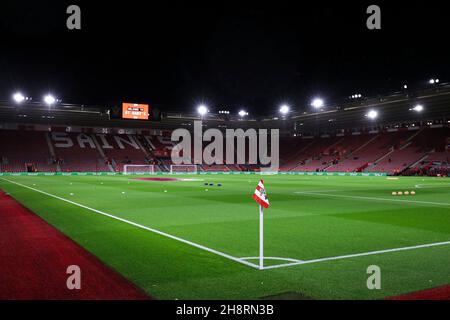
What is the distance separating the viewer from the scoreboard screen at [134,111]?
55.2 m

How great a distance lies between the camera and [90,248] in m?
8.17

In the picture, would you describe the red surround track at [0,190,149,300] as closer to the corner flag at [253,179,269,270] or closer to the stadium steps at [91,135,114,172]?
the corner flag at [253,179,269,270]

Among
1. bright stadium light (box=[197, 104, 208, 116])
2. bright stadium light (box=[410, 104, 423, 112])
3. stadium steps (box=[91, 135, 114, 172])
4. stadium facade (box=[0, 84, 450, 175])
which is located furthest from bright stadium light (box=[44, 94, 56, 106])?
bright stadium light (box=[410, 104, 423, 112])

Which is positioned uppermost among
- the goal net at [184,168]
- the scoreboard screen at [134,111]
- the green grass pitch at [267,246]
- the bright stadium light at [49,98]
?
the bright stadium light at [49,98]

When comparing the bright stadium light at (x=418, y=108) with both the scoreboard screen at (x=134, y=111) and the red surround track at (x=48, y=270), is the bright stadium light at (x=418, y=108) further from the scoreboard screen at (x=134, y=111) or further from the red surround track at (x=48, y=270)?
the red surround track at (x=48, y=270)

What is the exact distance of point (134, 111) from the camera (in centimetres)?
5566

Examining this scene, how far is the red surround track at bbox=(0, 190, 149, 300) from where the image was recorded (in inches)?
208

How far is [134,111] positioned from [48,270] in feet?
167

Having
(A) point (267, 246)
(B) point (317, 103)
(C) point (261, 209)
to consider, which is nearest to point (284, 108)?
(B) point (317, 103)

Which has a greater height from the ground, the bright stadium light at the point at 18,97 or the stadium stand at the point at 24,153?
the bright stadium light at the point at 18,97

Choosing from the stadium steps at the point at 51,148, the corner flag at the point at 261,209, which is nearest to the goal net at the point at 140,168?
the stadium steps at the point at 51,148

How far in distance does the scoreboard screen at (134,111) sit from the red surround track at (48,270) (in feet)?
152

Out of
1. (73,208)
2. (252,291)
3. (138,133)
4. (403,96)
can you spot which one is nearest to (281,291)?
(252,291)
